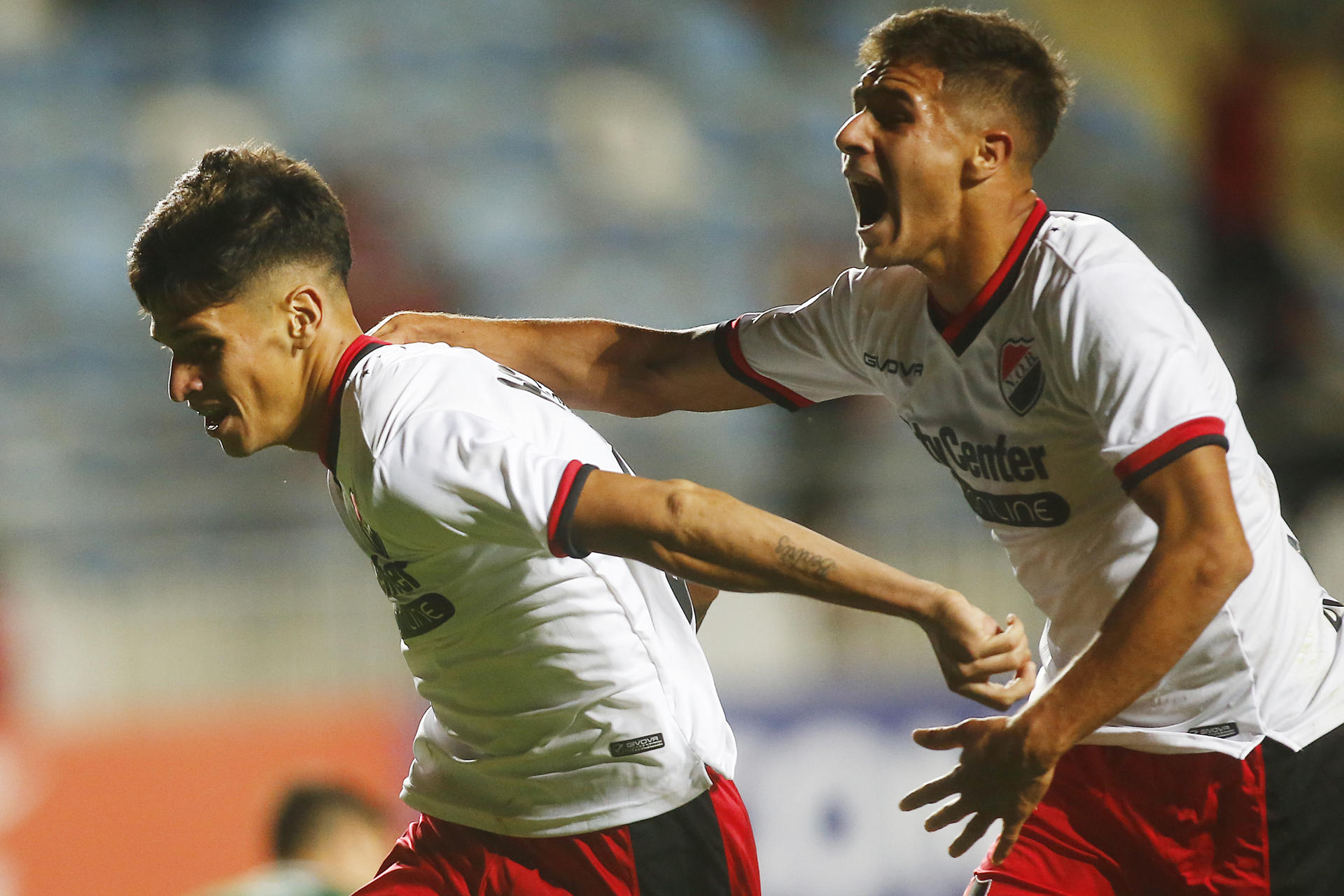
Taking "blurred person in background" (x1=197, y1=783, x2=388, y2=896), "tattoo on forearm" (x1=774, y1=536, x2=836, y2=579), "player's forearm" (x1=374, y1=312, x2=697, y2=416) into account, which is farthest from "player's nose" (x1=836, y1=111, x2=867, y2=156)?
"blurred person in background" (x1=197, y1=783, x2=388, y2=896)

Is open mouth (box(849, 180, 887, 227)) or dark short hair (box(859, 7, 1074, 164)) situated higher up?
dark short hair (box(859, 7, 1074, 164))

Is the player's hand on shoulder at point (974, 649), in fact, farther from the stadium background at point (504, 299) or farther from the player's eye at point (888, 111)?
the stadium background at point (504, 299)

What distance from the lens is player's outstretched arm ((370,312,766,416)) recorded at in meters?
3.11

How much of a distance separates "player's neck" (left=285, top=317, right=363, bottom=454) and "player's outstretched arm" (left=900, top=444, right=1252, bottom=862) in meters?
1.22

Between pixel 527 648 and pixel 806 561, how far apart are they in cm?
69

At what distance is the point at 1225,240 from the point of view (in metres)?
7.82

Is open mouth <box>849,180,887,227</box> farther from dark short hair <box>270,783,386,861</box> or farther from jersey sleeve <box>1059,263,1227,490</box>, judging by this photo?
dark short hair <box>270,783,386,861</box>

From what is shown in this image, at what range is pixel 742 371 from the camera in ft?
10.0

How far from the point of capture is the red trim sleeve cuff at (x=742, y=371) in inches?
119

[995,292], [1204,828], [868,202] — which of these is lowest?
[1204,828]

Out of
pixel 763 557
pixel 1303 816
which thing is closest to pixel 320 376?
pixel 763 557

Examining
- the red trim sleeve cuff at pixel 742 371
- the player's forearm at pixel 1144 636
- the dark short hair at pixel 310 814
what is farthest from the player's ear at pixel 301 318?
the dark short hair at pixel 310 814

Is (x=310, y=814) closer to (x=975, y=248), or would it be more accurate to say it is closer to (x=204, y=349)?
(x=204, y=349)

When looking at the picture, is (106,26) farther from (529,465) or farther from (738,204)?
A: (529,465)
